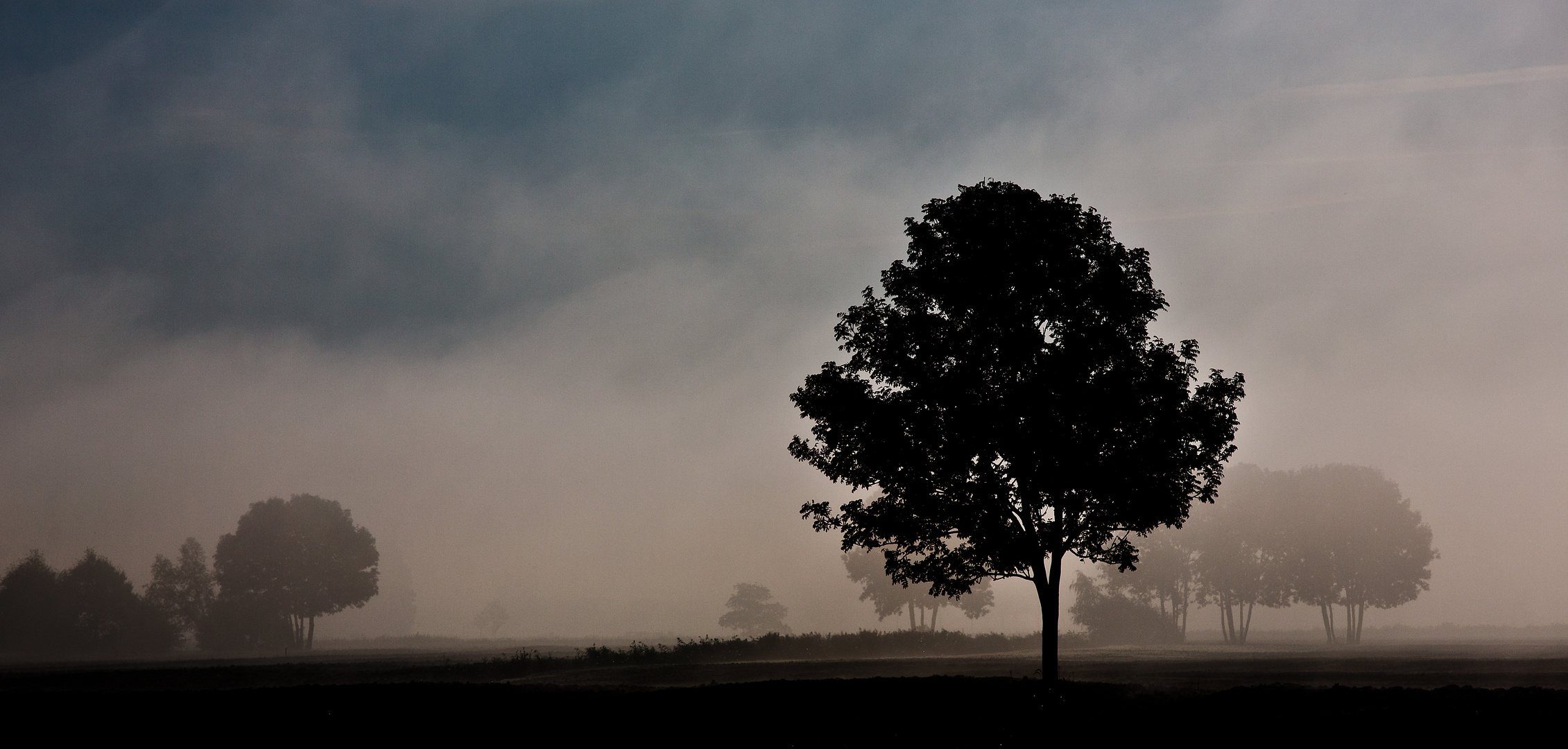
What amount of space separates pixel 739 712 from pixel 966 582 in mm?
8753

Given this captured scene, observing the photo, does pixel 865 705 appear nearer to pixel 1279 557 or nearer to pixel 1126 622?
pixel 1279 557

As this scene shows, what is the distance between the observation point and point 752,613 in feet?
602

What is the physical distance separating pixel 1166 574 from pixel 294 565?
108 m

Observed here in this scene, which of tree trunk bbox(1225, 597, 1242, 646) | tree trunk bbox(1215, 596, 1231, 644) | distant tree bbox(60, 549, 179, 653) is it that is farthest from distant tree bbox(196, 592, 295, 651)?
tree trunk bbox(1225, 597, 1242, 646)

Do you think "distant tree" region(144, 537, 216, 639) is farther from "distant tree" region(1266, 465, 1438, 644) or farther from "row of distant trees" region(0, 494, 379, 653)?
"distant tree" region(1266, 465, 1438, 644)

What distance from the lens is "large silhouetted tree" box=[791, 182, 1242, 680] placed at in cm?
2381

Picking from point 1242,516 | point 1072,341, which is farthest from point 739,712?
point 1242,516

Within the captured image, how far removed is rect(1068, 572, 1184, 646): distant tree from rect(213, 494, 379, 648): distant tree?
92.1 m

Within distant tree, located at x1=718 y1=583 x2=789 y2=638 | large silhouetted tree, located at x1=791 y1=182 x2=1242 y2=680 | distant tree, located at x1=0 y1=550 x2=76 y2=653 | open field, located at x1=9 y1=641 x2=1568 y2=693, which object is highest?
large silhouetted tree, located at x1=791 y1=182 x2=1242 y2=680

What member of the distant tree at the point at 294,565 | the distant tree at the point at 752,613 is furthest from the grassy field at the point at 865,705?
the distant tree at the point at 752,613

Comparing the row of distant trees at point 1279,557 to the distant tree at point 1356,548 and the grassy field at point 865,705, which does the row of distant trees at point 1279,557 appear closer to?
the distant tree at point 1356,548

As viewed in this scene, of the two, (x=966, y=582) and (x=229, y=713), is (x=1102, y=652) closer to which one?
(x=966, y=582)

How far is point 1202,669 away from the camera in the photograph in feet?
113

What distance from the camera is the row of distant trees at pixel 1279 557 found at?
274ft
